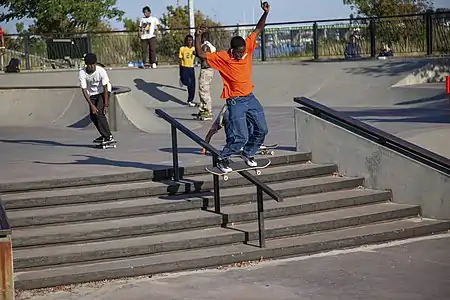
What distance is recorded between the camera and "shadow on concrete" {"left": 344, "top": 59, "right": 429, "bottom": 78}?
22.6 meters

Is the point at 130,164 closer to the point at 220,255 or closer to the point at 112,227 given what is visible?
the point at 112,227

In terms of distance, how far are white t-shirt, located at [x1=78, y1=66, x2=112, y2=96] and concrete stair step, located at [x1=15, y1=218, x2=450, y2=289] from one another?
4.45 meters

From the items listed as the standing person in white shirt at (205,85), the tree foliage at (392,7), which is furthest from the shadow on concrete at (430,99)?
the tree foliage at (392,7)

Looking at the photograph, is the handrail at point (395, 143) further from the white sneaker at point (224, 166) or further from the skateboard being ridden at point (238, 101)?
the white sneaker at point (224, 166)

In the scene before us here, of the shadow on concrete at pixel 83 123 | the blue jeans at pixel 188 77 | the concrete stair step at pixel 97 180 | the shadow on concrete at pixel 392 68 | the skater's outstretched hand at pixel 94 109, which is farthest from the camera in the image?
the shadow on concrete at pixel 392 68

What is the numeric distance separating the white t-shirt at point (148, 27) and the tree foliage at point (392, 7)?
1663 cm

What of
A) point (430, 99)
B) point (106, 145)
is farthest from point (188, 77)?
point (106, 145)

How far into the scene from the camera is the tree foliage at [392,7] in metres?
38.7

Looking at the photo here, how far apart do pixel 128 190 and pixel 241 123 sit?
1.63 m

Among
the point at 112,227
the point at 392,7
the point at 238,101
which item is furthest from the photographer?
the point at 392,7

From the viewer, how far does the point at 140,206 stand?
31.1ft

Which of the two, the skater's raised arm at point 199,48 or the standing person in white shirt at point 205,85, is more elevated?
the skater's raised arm at point 199,48

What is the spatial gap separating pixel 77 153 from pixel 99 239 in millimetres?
3920

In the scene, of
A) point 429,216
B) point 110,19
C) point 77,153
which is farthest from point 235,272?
point 110,19
